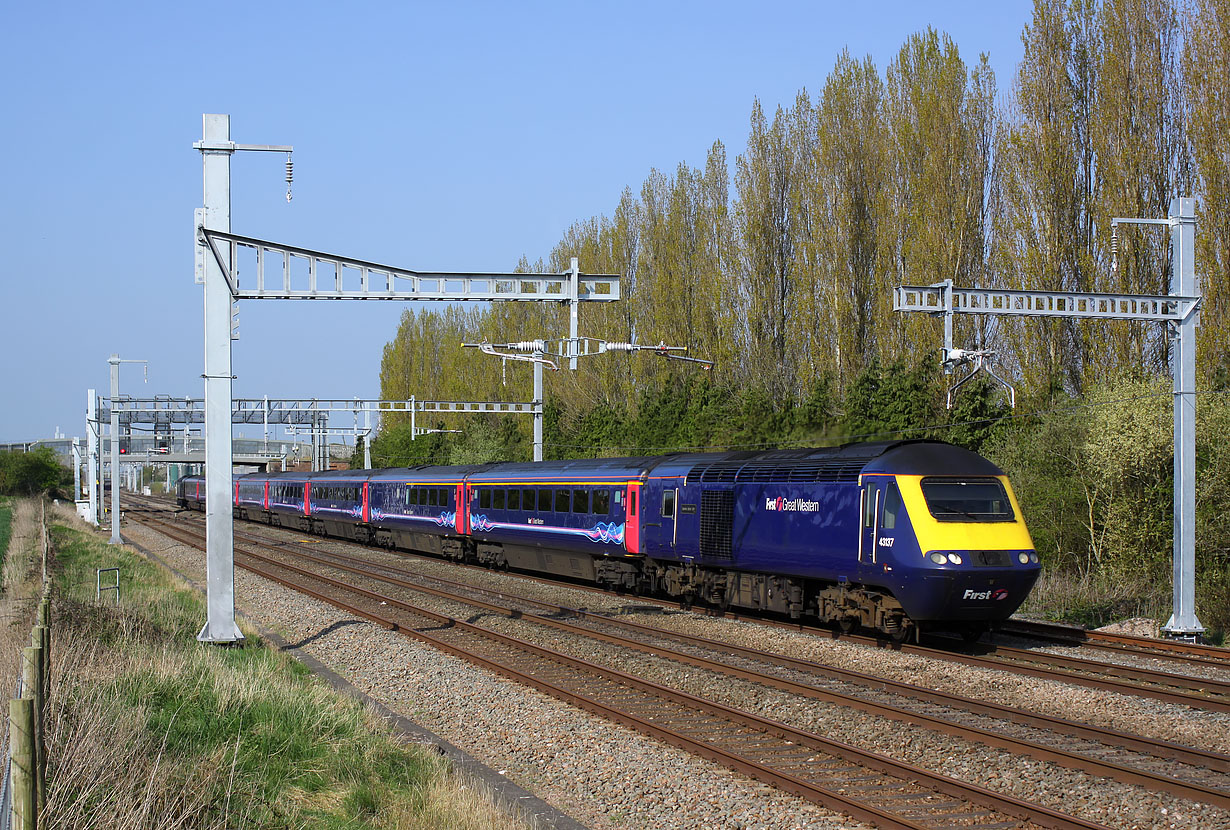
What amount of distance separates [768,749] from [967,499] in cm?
631

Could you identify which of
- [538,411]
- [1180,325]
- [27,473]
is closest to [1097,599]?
[1180,325]

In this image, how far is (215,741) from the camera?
28.6 ft

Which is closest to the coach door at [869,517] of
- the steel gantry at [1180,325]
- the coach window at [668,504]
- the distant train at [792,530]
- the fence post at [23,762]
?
the distant train at [792,530]

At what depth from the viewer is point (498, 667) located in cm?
1363

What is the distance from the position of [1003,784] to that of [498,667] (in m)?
6.86

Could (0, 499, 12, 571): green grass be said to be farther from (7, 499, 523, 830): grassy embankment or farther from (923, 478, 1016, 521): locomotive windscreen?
(923, 478, 1016, 521): locomotive windscreen

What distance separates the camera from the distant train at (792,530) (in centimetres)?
1423

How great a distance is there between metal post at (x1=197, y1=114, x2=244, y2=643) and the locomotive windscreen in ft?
31.4

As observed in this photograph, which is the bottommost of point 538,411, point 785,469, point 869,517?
point 869,517

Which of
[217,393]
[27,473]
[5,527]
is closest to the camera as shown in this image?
[217,393]

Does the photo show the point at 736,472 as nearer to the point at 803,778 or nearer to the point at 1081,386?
the point at 803,778

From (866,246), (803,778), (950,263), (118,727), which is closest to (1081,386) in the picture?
(950,263)

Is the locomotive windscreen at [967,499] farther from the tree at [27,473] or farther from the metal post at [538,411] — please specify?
the tree at [27,473]

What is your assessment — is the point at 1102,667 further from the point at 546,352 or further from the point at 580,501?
the point at 546,352
